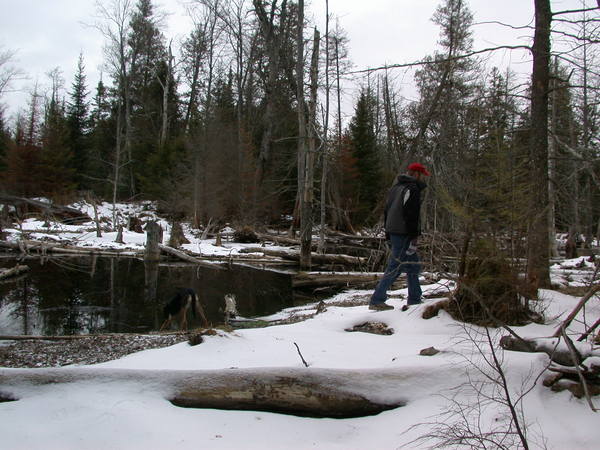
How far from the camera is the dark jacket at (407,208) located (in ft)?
18.1

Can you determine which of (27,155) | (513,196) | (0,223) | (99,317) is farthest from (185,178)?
(513,196)

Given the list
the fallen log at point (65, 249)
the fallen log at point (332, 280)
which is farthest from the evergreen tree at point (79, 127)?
the fallen log at point (332, 280)

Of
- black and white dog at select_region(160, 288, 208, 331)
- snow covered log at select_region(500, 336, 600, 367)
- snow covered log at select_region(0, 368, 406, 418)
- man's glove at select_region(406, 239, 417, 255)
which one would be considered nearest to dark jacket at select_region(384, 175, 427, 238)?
man's glove at select_region(406, 239, 417, 255)

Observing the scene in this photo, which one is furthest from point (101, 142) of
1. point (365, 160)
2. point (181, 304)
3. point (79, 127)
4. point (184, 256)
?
point (181, 304)

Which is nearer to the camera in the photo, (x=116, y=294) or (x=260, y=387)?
(x=260, y=387)

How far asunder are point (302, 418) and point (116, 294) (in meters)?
8.13

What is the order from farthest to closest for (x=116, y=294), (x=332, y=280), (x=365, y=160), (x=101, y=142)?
1. (x=101, y=142)
2. (x=365, y=160)
3. (x=332, y=280)
4. (x=116, y=294)

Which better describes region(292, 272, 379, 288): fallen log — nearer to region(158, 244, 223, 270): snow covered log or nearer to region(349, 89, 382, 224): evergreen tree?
region(158, 244, 223, 270): snow covered log

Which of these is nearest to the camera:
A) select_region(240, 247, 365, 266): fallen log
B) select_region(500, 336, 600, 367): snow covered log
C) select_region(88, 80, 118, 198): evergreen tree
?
select_region(500, 336, 600, 367): snow covered log

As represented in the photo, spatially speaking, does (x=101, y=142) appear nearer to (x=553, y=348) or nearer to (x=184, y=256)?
(x=184, y=256)

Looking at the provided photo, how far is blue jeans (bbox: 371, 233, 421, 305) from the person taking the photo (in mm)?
5371

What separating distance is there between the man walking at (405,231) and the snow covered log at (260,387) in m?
2.17

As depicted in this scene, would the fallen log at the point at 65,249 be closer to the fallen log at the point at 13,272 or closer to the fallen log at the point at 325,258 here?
the fallen log at the point at 13,272

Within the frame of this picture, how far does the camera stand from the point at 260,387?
3.32 m
